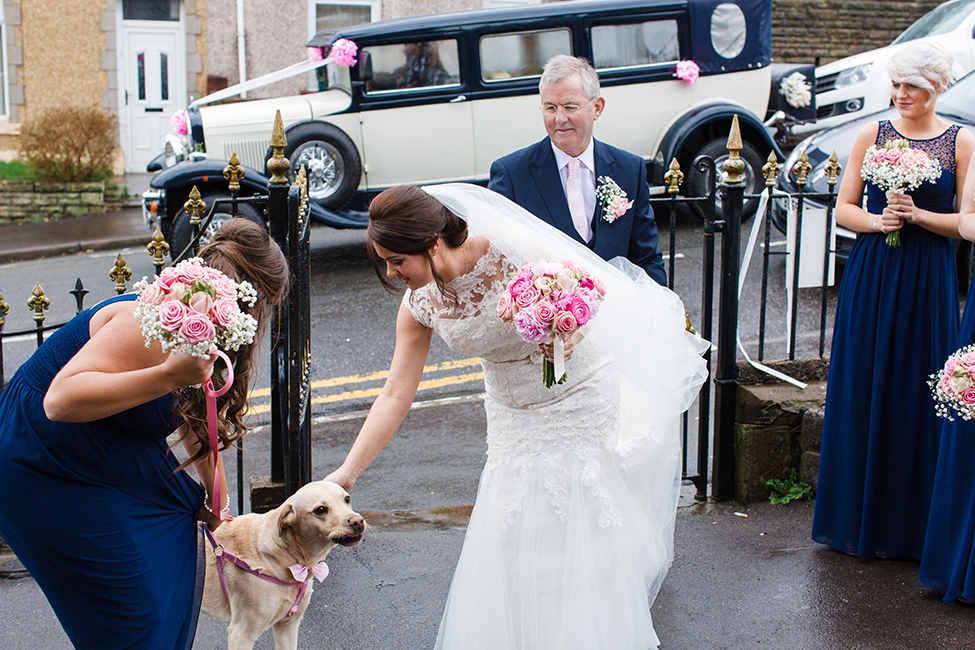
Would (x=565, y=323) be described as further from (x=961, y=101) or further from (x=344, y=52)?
(x=344, y=52)

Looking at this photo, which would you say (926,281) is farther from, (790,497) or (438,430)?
(438,430)

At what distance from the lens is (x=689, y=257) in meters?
9.56

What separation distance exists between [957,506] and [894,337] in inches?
29.3

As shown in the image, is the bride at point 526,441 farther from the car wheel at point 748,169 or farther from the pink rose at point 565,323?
the car wheel at point 748,169

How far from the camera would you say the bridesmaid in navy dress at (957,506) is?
3495 millimetres

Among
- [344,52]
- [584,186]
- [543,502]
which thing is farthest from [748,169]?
[543,502]

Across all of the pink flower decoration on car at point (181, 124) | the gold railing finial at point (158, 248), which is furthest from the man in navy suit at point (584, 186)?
the pink flower decoration on car at point (181, 124)

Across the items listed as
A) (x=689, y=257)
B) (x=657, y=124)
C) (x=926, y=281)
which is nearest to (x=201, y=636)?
(x=926, y=281)

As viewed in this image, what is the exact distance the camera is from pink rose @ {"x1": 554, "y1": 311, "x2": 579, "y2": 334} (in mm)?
2676

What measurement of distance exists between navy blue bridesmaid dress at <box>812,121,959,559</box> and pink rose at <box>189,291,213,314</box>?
2.83m

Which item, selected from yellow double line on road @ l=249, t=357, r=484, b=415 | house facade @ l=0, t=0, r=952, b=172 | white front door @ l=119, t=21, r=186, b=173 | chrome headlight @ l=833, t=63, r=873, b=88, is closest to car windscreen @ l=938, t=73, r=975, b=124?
yellow double line on road @ l=249, t=357, r=484, b=415

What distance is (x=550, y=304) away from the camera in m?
2.66

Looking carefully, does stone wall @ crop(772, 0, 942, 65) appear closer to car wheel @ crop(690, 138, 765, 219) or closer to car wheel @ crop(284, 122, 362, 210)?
car wheel @ crop(690, 138, 765, 219)

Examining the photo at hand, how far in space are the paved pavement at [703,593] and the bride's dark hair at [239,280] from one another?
50.9 inches
